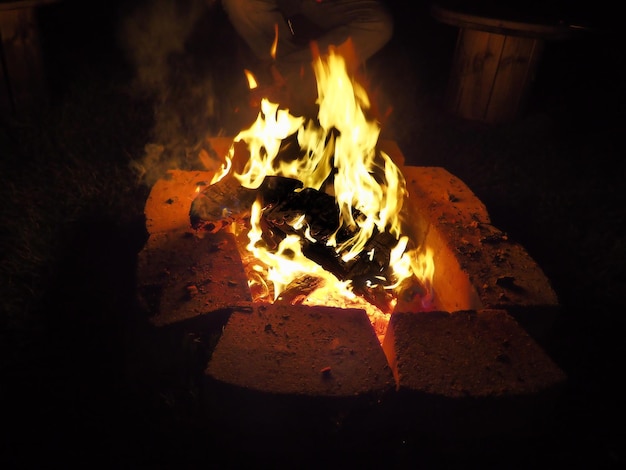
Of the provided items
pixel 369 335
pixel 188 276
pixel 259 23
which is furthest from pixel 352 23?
pixel 369 335

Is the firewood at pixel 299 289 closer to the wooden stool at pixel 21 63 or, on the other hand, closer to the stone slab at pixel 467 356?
the stone slab at pixel 467 356

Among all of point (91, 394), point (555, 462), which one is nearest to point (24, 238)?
point (91, 394)

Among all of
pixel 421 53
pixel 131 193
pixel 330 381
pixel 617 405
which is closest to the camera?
pixel 330 381

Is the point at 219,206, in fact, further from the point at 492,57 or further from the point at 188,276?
the point at 492,57

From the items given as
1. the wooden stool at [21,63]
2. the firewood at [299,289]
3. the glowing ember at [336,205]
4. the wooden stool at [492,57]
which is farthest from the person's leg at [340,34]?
the firewood at [299,289]

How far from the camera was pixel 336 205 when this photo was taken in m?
2.82

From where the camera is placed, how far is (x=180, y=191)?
3303 millimetres

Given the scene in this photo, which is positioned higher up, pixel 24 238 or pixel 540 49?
pixel 540 49

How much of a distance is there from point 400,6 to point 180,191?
14.9 feet

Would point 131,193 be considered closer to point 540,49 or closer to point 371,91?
point 371,91

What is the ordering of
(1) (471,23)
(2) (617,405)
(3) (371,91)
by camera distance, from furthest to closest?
(3) (371,91) < (1) (471,23) < (2) (617,405)

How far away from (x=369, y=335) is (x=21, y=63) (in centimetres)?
397

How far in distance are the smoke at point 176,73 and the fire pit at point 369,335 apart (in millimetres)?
1913

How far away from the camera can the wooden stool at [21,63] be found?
426 cm
